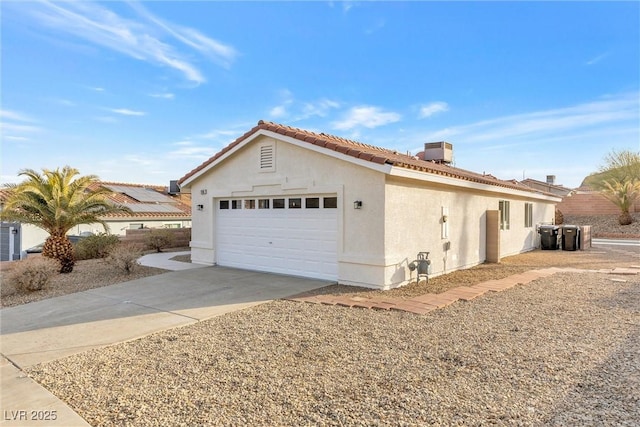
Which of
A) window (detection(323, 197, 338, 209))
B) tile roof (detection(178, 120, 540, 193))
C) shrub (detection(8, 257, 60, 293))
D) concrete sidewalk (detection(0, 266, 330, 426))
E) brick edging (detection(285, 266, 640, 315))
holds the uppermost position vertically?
tile roof (detection(178, 120, 540, 193))

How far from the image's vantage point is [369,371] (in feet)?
14.9

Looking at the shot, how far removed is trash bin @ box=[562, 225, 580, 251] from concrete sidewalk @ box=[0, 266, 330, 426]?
1510cm

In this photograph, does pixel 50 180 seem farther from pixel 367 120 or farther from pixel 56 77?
pixel 367 120

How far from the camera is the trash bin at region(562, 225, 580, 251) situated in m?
18.5

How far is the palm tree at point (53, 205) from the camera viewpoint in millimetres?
12365

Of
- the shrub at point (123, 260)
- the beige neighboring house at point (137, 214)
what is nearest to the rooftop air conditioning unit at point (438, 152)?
the shrub at point (123, 260)

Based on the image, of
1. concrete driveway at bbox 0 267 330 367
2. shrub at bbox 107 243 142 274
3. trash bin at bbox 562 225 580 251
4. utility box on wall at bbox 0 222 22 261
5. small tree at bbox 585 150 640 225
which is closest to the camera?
concrete driveway at bbox 0 267 330 367

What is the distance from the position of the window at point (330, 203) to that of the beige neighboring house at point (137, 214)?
15.3 metres

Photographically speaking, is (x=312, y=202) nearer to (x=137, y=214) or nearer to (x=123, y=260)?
(x=123, y=260)

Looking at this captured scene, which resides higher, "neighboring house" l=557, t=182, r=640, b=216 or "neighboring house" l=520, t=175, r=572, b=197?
"neighboring house" l=520, t=175, r=572, b=197

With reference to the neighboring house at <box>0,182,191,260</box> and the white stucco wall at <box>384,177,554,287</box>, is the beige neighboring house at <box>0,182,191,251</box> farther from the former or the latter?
the white stucco wall at <box>384,177,554,287</box>

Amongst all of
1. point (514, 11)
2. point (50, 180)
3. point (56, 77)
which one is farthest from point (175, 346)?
point (514, 11)

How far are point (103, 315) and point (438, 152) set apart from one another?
15373 mm

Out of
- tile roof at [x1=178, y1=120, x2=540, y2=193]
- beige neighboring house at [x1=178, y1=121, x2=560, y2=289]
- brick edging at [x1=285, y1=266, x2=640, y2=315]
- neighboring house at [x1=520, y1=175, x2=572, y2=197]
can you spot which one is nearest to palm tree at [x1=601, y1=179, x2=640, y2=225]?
neighboring house at [x1=520, y1=175, x2=572, y2=197]
